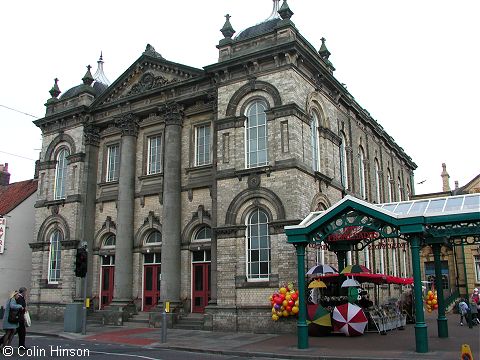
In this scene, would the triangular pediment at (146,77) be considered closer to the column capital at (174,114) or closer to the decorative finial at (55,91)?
the column capital at (174,114)

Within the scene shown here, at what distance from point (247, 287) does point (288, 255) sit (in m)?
2.13

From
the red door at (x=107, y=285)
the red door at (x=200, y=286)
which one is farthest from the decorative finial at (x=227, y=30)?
the red door at (x=107, y=285)

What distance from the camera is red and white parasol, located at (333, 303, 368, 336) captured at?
675 inches

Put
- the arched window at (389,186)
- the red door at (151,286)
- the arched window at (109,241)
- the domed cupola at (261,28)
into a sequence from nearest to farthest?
the domed cupola at (261,28) → the red door at (151,286) → the arched window at (109,241) → the arched window at (389,186)

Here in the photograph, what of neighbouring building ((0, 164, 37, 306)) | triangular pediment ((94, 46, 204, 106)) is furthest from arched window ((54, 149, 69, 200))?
neighbouring building ((0, 164, 37, 306))

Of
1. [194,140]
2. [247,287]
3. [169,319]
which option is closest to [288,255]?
[247,287]

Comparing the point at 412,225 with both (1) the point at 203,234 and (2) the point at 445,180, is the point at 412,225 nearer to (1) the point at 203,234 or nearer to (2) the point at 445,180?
A: (1) the point at 203,234

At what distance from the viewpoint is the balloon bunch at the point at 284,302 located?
1808cm

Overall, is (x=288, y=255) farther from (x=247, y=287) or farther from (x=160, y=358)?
(x=160, y=358)

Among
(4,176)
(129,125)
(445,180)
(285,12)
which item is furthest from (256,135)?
(445,180)

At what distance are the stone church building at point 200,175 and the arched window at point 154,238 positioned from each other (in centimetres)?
5

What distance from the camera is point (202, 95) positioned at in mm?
23531

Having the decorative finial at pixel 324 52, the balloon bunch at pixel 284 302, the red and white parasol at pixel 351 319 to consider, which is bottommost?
the red and white parasol at pixel 351 319

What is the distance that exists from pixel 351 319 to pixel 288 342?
8.05 ft
